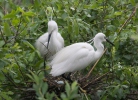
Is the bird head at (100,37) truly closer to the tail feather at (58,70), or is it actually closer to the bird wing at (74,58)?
the bird wing at (74,58)

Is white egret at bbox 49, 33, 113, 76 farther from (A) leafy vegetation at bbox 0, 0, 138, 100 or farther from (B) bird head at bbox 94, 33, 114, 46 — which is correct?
(A) leafy vegetation at bbox 0, 0, 138, 100

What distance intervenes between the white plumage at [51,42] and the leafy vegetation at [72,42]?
79mm

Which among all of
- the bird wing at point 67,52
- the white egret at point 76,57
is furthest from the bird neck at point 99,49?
the bird wing at point 67,52

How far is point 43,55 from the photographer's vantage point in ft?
19.6

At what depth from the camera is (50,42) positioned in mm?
5906

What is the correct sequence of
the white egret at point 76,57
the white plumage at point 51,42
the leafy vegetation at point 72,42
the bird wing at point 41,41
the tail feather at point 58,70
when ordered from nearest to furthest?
the leafy vegetation at point 72,42
the tail feather at point 58,70
the white egret at point 76,57
the white plumage at point 51,42
the bird wing at point 41,41

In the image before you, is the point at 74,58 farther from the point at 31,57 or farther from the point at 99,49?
the point at 31,57

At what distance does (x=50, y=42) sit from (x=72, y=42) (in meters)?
0.25

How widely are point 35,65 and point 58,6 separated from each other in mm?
849

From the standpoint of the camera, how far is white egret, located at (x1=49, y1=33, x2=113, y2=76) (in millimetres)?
5452

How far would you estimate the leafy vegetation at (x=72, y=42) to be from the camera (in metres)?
4.95

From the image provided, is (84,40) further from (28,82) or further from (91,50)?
(28,82)

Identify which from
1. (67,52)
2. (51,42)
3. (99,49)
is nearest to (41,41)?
(51,42)

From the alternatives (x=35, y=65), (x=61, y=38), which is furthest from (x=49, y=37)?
(x=35, y=65)
